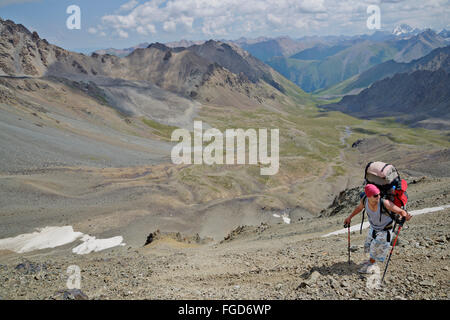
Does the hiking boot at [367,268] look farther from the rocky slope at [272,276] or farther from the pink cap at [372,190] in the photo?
the pink cap at [372,190]

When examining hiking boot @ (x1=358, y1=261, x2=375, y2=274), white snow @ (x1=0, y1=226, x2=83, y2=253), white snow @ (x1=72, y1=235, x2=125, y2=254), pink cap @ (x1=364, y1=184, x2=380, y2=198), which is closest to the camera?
pink cap @ (x1=364, y1=184, x2=380, y2=198)

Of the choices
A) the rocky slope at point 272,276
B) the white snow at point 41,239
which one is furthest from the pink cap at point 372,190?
the white snow at point 41,239

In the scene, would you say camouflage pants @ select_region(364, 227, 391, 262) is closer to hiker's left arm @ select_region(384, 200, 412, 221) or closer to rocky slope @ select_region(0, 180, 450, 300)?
rocky slope @ select_region(0, 180, 450, 300)

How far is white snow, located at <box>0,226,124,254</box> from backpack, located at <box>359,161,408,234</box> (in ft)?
128

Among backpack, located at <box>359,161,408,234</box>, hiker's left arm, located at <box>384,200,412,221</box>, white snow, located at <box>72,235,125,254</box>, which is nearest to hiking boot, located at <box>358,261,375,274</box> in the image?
backpack, located at <box>359,161,408,234</box>

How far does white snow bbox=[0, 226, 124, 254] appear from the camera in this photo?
1566 inches

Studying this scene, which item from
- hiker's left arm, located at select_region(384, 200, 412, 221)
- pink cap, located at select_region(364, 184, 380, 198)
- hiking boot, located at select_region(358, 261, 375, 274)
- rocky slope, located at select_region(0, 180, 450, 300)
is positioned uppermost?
pink cap, located at select_region(364, 184, 380, 198)

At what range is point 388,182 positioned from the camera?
31.6 ft

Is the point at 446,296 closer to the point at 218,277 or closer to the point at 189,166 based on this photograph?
the point at 218,277

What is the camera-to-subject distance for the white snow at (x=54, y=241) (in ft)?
131

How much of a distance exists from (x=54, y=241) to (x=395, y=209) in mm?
43784

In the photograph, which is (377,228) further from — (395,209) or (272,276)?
(272,276)

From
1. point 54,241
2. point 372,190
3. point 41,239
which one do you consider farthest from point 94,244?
point 372,190
